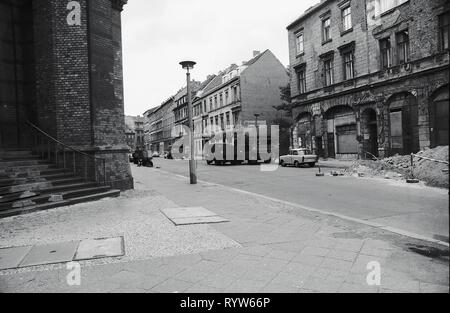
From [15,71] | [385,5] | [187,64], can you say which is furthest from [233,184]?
[385,5]

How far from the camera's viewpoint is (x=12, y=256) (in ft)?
17.0

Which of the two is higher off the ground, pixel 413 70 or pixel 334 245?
pixel 413 70

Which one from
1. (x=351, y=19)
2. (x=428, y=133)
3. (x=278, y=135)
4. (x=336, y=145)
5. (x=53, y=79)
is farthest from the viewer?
(x=278, y=135)

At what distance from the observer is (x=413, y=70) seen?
2084 cm

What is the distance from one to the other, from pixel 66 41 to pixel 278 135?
2832 cm

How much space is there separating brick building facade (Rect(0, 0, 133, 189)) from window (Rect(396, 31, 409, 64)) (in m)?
18.5

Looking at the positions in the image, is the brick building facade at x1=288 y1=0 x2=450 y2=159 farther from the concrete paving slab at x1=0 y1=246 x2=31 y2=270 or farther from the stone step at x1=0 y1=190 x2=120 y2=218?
the concrete paving slab at x1=0 y1=246 x2=31 y2=270

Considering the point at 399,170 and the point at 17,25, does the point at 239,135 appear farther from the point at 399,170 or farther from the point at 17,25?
the point at 17,25

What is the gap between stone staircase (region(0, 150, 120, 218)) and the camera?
893 cm

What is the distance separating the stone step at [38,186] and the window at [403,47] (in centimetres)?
2053

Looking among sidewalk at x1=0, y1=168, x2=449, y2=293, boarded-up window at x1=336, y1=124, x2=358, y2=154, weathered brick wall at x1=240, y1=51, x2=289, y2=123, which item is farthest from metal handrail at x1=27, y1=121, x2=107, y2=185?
weathered brick wall at x1=240, y1=51, x2=289, y2=123

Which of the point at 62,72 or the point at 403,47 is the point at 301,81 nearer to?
the point at 403,47

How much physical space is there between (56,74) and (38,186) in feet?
13.4
